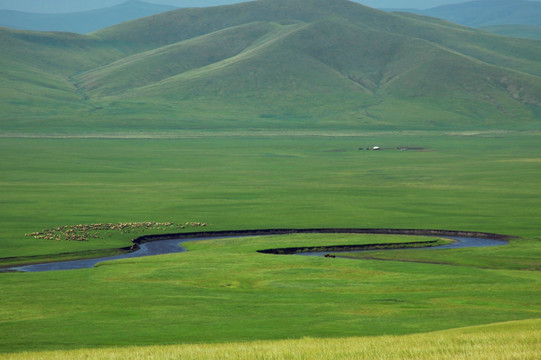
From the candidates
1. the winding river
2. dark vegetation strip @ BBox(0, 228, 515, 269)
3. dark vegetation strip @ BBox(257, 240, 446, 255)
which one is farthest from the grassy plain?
the winding river

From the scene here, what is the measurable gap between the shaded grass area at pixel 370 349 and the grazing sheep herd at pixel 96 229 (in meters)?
38.4

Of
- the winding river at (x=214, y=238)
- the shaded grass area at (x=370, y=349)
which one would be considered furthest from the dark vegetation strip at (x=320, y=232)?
the shaded grass area at (x=370, y=349)

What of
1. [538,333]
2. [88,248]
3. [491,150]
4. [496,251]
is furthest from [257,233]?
[491,150]

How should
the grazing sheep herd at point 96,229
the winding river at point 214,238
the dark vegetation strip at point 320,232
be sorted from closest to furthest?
the winding river at point 214,238
the grazing sheep herd at point 96,229
the dark vegetation strip at point 320,232

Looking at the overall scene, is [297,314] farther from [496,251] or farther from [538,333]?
[496,251]

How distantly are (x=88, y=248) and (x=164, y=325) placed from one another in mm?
28687

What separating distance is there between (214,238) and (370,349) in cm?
4338

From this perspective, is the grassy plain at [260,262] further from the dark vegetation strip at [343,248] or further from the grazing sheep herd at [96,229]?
the grazing sheep herd at [96,229]

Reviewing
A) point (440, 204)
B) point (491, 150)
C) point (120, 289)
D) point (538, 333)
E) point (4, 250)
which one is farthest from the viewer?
point (491, 150)

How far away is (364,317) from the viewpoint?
36.3m

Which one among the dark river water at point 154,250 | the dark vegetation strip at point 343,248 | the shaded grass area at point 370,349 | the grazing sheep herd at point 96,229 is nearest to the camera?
the shaded grass area at point 370,349

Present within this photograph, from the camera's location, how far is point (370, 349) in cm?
2591

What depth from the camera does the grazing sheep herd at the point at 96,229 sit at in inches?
2621

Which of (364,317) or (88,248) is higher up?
(364,317)
